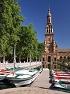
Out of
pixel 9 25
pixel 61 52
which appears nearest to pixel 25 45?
pixel 9 25

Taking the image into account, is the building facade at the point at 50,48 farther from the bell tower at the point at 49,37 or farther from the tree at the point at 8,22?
the tree at the point at 8,22

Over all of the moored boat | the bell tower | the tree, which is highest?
the bell tower

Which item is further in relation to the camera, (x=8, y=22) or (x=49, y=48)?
(x=49, y=48)

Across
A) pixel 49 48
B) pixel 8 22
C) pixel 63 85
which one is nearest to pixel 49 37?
pixel 49 48

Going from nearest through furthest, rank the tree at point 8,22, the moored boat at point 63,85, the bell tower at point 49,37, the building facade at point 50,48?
the moored boat at point 63,85 < the tree at point 8,22 < the bell tower at point 49,37 < the building facade at point 50,48

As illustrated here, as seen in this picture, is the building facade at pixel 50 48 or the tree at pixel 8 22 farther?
the building facade at pixel 50 48

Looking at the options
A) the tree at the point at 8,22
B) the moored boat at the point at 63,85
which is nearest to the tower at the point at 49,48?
the tree at the point at 8,22

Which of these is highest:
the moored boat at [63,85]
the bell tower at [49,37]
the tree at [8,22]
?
the bell tower at [49,37]

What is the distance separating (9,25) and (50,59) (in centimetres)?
11476

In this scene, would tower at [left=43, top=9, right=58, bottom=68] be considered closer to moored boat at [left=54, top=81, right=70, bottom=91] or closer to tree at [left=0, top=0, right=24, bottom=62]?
tree at [left=0, top=0, right=24, bottom=62]

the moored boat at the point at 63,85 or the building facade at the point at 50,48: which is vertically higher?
the building facade at the point at 50,48

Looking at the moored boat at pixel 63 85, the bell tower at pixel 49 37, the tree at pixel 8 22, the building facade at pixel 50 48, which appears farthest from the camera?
the building facade at pixel 50 48

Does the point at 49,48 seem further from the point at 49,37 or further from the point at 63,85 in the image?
the point at 63,85

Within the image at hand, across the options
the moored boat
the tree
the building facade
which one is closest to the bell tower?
the building facade
